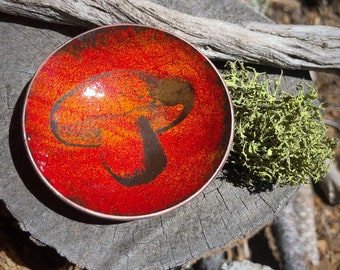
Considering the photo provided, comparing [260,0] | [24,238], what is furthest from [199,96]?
[260,0]

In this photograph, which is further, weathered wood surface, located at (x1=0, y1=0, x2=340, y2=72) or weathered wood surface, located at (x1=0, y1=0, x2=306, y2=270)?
weathered wood surface, located at (x1=0, y1=0, x2=340, y2=72)

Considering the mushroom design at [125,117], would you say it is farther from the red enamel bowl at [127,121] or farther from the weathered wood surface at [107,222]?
the weathered wood surface at [107,222]

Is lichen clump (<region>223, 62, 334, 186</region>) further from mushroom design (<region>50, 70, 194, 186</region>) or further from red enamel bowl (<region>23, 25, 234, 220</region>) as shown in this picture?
mushroom design (<region>50, 70, 194, 186</region>)

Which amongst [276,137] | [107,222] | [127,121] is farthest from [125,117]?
[276,137]

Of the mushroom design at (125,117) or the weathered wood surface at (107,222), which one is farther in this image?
the mushroom design at (125,117)

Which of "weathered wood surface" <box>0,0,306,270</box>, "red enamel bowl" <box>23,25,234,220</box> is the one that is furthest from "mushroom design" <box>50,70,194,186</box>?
"weathered wood surface" <box>0,0,306,270</box>

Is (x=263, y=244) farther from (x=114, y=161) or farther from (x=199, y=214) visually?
(x=114, y=161)

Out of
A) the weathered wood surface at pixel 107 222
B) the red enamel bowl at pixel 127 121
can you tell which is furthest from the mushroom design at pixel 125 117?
the weathered wood surface at pixel 107 222
